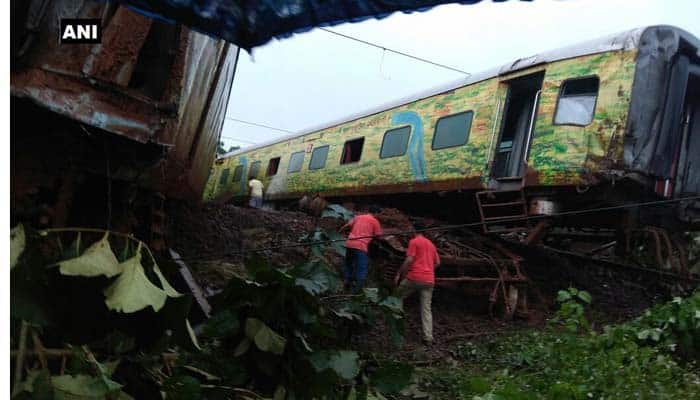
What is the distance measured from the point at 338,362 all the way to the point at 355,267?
412 centimetres

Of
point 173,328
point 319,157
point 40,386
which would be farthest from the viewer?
point 319,157

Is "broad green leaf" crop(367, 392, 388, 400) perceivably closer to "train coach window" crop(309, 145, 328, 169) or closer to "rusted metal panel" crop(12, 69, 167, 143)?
"rusted metal panel" crop(12, 69, 167, 143)

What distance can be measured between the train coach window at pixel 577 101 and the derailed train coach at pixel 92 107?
497 centimetres

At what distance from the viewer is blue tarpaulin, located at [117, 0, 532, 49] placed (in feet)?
8.72

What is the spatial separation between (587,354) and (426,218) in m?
5.29

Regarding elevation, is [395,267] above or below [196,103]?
below

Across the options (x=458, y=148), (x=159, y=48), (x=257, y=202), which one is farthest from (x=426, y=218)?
(x=159, y=48)

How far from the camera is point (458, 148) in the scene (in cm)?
843

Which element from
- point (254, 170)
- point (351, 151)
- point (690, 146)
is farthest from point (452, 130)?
point (254, 170)

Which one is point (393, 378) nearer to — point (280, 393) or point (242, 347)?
point (280, 393)

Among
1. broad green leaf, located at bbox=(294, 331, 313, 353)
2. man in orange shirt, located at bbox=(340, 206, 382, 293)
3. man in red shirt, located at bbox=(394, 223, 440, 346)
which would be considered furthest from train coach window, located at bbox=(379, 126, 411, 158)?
broad green leaf, located at bbox=(294, 331, 313, 353)

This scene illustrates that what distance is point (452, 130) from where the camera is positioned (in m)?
8.64

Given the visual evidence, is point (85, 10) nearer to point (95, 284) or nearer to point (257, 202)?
point (95, 284)

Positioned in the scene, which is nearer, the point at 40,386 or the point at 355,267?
the point at 40,386
